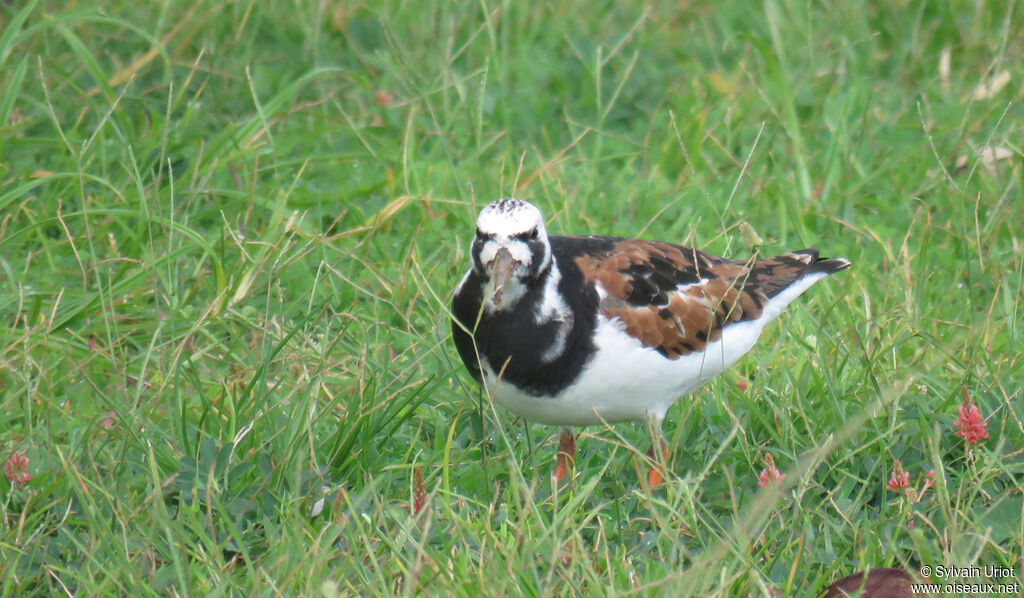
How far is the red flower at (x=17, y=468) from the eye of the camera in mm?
3943

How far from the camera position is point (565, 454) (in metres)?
4.13

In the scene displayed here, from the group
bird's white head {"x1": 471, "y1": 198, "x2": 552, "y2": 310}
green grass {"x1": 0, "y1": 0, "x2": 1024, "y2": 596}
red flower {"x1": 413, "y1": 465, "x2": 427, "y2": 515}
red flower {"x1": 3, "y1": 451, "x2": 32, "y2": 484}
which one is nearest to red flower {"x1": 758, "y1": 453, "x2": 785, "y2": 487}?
green grass {"x1": 0, "y1": 0, "x2": 1024, "y2": 596}

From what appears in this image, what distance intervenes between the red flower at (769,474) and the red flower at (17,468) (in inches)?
90.3

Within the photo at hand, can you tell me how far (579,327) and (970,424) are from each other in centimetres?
129

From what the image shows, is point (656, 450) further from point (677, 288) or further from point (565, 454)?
point (677, 288)

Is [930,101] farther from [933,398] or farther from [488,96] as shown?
[933,398]

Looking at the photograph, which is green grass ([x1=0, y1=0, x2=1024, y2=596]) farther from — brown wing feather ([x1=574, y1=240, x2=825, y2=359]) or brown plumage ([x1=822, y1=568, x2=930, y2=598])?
brown wing feather ([x1=574, y1=240, x2=825, y2=359])

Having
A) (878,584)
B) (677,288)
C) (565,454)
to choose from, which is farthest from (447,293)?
(878,584)

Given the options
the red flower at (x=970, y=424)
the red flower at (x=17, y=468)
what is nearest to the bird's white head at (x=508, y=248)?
the red flower at (x=970, y=424)

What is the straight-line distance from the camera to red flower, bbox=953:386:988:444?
3971 mm

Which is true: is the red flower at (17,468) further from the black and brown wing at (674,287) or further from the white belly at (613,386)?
the black and brown wing at (674,287)

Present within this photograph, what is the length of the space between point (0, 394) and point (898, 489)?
308 centimetres


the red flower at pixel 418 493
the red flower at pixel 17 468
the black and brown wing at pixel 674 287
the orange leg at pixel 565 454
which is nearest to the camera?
the red flower at pixel 418 493

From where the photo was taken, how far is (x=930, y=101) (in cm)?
709
